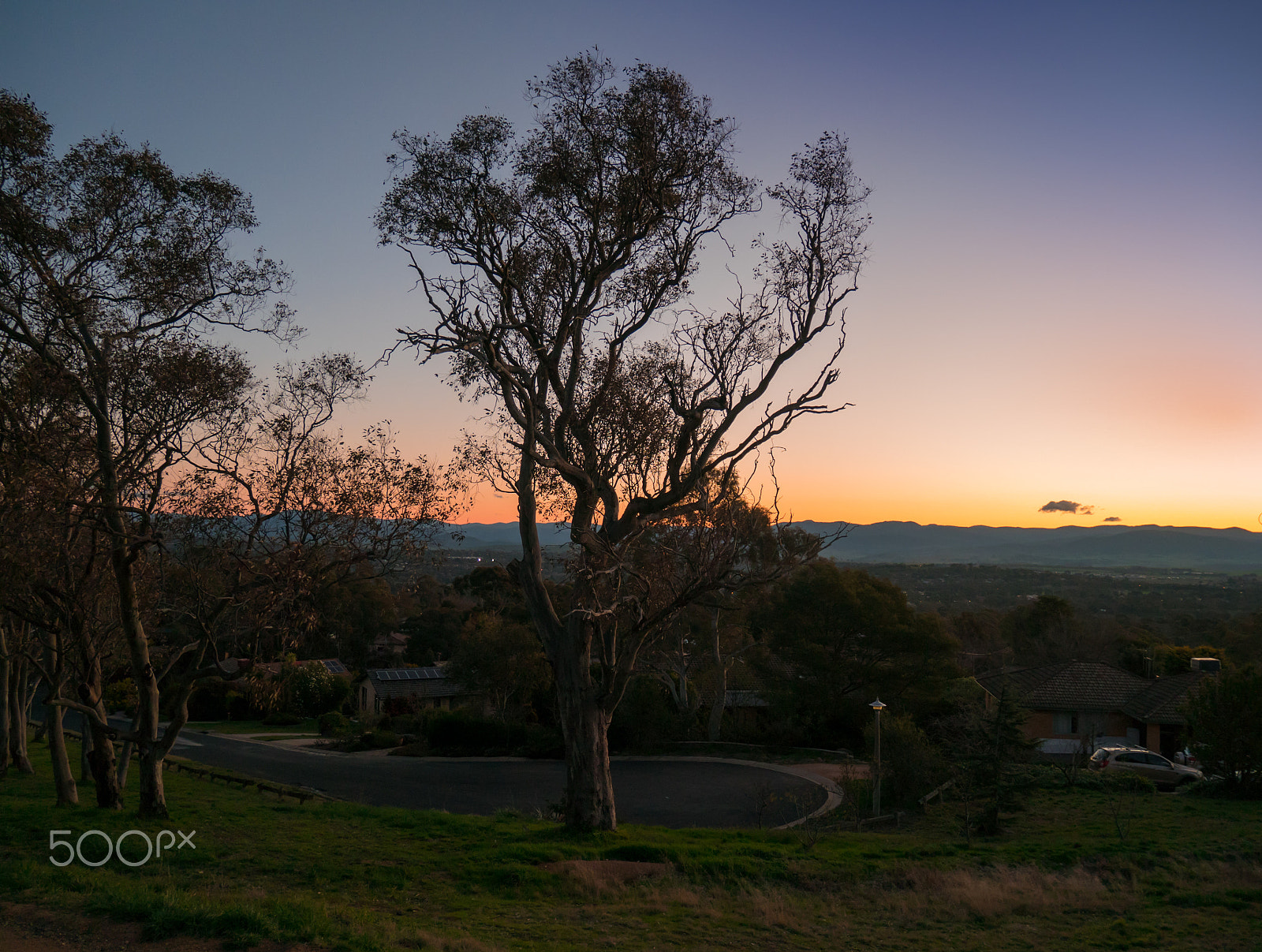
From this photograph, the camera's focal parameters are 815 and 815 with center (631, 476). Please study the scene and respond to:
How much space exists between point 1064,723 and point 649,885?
1171 inches

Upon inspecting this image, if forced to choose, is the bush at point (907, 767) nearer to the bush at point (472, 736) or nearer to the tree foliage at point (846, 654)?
the tree foliage at point (846, 654)

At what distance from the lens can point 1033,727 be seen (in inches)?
1357

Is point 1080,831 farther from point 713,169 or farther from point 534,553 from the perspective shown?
point 713,169

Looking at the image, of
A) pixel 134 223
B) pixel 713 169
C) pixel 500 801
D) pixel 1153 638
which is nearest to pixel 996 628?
pixel 1153 638

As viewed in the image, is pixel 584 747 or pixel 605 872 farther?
pixel 584 747

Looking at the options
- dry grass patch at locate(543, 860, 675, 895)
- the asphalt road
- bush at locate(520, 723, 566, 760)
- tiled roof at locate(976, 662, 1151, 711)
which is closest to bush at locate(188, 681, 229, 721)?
the asphalt road

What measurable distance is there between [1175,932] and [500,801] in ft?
57.8

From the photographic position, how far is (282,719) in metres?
46.3

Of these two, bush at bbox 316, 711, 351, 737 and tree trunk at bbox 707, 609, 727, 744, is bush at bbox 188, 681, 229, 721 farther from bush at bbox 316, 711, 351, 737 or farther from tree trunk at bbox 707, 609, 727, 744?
tree trunk at bbox 707, 609, 727, 744

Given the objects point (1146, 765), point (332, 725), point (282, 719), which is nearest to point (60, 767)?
point (332, 725)

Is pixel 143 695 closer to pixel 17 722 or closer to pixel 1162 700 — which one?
pixel 17 722

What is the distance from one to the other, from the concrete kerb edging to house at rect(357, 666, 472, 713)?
18.1 meters

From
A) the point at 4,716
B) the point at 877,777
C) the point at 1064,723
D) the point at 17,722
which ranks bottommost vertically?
the point at 1064,723

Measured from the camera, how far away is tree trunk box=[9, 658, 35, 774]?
21.5 m
